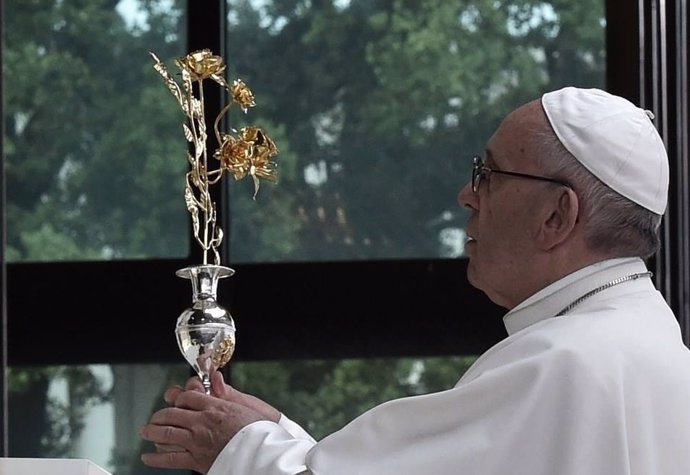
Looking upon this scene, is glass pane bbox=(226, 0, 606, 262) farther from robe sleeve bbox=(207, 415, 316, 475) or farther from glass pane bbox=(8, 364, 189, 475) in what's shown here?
robe sleeve bbox=(207, 415, 316, 475)

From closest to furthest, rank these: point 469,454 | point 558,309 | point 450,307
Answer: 1. point 469,454
2. point 558,309
3. point 450,307

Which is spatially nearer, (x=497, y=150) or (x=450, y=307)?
(x=497, y=150)

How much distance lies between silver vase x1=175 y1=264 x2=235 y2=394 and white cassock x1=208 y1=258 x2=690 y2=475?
13.6 inches

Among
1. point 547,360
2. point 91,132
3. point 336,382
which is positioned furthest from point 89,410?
point 547,360

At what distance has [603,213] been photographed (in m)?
2.63

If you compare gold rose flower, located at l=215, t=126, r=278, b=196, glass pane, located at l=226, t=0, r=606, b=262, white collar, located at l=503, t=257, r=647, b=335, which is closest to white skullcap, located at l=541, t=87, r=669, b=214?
white collar, located at l=503, t=257, r=647, b=335

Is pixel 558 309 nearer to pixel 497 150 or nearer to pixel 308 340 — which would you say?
pixel 497 150

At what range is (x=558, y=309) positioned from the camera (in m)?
2.61

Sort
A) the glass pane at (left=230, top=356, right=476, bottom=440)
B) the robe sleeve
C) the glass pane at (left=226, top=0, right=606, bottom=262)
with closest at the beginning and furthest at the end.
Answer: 1. the robe sleeve
2. the glass pane at (left=230, top=356, right=476, bottom=440)
3. the glass pane at (left=226, top=0, right=606, bottom=262)

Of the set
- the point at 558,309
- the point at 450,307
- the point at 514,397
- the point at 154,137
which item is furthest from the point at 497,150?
the point at 154,137

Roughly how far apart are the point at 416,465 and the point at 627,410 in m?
0.33

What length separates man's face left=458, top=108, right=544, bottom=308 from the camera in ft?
8.68

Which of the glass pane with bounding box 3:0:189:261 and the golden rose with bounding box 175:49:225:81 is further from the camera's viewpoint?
the glass pane with bounding box 3:0:189:261

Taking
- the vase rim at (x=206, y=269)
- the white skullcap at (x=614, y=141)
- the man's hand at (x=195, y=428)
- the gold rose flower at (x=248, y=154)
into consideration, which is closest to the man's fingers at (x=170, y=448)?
the man's hand at (x=195, y=428)
